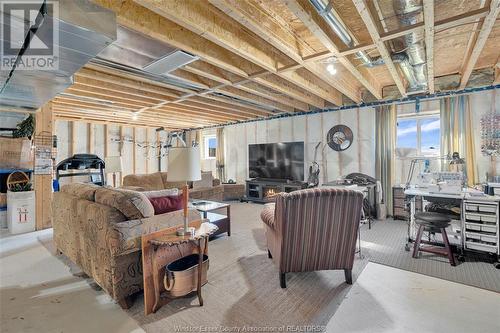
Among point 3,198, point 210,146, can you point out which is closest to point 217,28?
point 3,198

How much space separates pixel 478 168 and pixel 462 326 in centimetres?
370

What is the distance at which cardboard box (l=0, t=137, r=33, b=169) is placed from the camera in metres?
4.39

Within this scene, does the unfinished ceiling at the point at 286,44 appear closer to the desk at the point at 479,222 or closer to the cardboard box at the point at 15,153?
the cardboard box at the point at 15,153

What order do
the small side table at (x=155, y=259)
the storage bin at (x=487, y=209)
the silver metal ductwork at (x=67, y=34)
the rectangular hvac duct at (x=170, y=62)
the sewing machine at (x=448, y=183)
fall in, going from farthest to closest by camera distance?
1. the sewing machine at (x=448, y=183)
2. the storage bin at (x=487, y=209)
3. the rectangular hvac duct at (x=170, y=62)
4. the small side table at (x=155, y=259)
5. the silver metal ductwork at (x=67, y=34)

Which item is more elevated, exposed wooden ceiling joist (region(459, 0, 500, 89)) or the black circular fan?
exposed wooden ceiling joist (region(459, 0, 500, 89))

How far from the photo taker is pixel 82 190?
2740 mm

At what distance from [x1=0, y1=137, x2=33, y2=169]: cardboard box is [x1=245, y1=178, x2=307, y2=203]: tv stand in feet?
16.3

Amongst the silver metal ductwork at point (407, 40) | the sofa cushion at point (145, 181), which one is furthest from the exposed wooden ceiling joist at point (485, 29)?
the sofa cushion at point (145, 181)

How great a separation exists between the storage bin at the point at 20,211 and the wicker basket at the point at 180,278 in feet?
13.4

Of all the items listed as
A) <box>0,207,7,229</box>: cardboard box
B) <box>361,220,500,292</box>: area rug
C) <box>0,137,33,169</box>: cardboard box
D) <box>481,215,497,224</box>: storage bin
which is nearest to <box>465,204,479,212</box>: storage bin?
<box>481,215,497,224</box>: storage bin

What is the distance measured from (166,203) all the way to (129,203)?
41 centimetres

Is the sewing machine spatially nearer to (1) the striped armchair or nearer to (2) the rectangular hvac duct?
(1) the striped armchair

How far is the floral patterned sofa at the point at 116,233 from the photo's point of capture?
2074mm

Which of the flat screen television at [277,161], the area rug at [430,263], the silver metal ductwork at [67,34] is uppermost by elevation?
the silver metal ductwork at [67,34]
